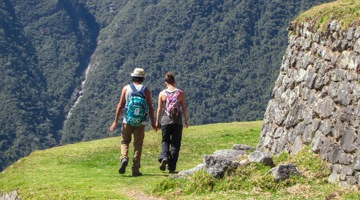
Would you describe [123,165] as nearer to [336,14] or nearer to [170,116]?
[170,116]

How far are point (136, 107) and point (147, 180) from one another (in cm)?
189

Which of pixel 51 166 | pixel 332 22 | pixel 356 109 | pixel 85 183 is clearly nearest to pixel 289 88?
pixel 332 22

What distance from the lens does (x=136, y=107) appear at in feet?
53.4

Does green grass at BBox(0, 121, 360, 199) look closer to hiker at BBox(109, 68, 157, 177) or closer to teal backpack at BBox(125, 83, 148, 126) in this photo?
hiker at BBox(109, 68, 157, 177)

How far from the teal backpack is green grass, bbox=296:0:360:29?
4771 millimetres

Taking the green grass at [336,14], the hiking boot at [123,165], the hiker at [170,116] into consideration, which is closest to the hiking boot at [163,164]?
the hiker at [170,116]

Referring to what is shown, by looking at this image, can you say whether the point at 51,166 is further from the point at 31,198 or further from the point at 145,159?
the point at 31,198

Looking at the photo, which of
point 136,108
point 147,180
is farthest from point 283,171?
point 136,108

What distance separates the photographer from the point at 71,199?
14148 mm

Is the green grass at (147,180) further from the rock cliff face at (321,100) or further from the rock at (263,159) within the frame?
the rock cliff face at (321,100)

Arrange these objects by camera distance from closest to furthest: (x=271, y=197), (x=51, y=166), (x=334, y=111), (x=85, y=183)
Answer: (x=271, y=197)
(x=334, y=111)
(x=85, y=183)
(x=51, y=166)

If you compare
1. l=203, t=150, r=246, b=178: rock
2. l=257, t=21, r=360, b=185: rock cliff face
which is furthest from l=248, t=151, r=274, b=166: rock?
l=257, t=21, r=360, b=185: rock cliff face

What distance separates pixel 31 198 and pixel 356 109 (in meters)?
8.03

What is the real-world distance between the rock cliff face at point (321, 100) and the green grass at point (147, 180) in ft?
→ 1.68
